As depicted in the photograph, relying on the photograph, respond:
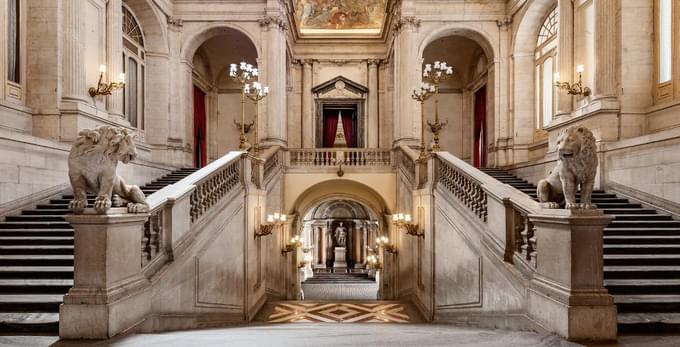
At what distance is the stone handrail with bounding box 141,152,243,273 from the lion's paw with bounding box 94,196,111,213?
98 centimetres

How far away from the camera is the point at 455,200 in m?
8.91

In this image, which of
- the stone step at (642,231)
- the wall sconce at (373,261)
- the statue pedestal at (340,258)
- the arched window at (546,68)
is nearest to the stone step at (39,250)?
the stone step at (642,231)

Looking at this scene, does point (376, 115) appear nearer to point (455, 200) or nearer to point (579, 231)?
point (455, 200)

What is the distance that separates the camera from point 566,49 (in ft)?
42.5

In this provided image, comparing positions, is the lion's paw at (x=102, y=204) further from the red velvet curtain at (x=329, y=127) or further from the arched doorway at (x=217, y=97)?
the red velvet curtain at (x=329, y=127)

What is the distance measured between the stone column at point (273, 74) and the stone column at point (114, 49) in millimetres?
5048

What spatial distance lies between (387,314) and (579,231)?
24.3 feet

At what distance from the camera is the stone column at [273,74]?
53.9 ft

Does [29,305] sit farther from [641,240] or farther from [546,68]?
[546,68]

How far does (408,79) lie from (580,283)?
518 inches

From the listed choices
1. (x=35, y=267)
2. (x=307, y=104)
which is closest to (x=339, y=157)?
(x=307, y=104)

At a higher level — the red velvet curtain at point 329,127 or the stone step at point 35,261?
the red velvet curtain at point 329,127

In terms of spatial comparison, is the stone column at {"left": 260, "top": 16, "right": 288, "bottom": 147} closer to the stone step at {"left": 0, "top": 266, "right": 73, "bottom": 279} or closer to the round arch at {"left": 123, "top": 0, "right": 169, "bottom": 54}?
the round arch at {"left": 123, "top": 0, "right": 169, "bottom": 54}

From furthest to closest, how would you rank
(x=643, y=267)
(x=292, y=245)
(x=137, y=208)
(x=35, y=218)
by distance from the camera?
(x=292, y=245) → (x=35, y=218) → (x=643, y=267) → (x=137, y=208)
